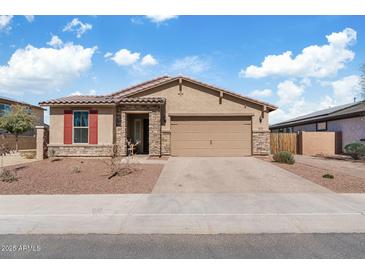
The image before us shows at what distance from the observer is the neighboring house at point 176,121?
52.9ft

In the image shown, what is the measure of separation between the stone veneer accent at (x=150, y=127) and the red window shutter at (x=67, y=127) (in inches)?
109

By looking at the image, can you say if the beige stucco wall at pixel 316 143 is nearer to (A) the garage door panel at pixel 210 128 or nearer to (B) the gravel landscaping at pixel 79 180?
(A) the garage door panel at pixel 210 128

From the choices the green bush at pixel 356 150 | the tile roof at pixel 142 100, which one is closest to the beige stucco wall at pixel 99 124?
the tile roof at pixel 142 100

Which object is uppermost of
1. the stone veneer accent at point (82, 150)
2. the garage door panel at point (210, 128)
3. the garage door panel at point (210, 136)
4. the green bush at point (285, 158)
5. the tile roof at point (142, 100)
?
the tile roof at point (142, 100)

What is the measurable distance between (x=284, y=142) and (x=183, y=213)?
18834 mm

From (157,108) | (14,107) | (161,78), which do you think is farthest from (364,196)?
(14,107)

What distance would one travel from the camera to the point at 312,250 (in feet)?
14.3

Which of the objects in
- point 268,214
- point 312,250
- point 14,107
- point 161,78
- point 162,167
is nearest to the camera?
point 312,250

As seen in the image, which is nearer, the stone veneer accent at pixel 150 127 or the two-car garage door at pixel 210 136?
the stone veneer accent at pixel 150 127

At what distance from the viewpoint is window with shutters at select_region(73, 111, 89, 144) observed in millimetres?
16172

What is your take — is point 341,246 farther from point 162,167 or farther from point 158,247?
point 162,167

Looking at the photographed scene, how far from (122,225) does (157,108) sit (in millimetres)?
11595

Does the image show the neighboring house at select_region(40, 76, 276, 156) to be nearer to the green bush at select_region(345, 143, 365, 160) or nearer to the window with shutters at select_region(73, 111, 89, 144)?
the window with shutters at select_region(73, 111, 89, 144)

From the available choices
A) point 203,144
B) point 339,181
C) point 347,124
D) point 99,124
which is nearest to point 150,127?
point 99,124
